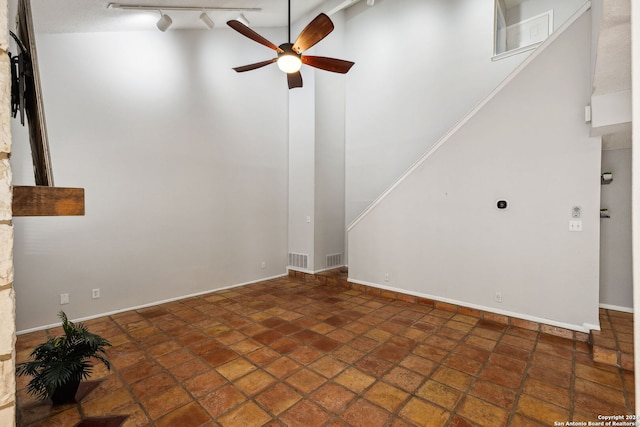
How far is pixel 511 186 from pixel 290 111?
402 centimetres

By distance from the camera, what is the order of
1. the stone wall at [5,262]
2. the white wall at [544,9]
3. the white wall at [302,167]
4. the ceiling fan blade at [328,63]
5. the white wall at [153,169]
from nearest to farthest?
the stone wall at [5,262] < the ceiling fan blade at [328,63] < the white wall at [153,169] < the white wall at [544,9] < the white wall at [302,167]

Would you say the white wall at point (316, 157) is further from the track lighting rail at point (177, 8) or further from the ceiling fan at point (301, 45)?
the ceiling fan at point (301, 45)

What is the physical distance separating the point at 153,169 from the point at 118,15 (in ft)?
5.95

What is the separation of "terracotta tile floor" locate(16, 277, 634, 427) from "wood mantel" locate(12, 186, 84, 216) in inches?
62.3

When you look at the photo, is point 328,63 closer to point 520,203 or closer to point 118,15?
point 118,15

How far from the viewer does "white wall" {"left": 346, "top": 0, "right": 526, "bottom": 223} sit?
479 cm

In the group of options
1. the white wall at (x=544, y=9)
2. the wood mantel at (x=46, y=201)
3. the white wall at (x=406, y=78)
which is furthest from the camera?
the white wall at (x=406, y=78)

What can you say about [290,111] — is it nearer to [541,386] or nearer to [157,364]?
[157,364]

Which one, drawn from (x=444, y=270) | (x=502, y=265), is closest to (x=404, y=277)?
(x=444, y=270)

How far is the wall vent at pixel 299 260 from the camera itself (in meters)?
5.59

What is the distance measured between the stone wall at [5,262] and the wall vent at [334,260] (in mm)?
5000

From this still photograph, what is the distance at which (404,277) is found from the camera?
4348mm

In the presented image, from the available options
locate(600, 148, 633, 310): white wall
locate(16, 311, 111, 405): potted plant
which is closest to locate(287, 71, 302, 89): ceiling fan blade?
locate(16, 311, 111, 405): potted plant

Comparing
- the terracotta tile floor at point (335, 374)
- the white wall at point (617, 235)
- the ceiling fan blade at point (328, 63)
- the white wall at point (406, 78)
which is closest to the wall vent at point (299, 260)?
the white wall at point (406, 78)
